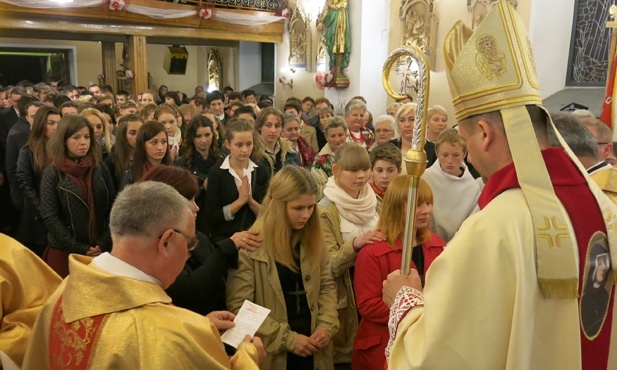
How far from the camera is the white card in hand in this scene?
2.36 meters

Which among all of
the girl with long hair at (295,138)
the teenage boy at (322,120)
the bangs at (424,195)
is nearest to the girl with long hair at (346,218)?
the bangs at (424,195)

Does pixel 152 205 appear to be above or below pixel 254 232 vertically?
above

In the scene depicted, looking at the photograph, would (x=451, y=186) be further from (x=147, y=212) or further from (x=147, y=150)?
(x=147, y=212)

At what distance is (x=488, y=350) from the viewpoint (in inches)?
62.6

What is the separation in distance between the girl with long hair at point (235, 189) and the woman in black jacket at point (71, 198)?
2.75ft

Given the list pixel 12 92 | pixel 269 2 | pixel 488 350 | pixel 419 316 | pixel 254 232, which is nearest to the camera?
pixel 488 350

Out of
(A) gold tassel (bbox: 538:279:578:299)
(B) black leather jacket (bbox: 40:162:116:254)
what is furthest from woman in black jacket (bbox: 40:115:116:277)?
(A) gold tassel (bbox: 538:279:578:299)

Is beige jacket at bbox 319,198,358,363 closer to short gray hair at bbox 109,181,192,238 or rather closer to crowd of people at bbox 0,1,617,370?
crowd of people at bbox 0,1,617,370

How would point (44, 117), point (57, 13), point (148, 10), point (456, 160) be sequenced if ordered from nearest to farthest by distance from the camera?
point (456, 160) < point (44, 117) < point (57, 13) < point (148, 10)

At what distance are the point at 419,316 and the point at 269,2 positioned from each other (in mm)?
14987

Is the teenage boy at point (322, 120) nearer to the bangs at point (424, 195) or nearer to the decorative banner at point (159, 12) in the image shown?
the bangs at point (424, 195)

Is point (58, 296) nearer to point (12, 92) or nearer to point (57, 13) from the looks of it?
point (12, 92)

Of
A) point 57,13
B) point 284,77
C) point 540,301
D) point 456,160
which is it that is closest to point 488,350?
point 540,301

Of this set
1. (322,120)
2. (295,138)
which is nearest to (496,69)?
(295,138)
